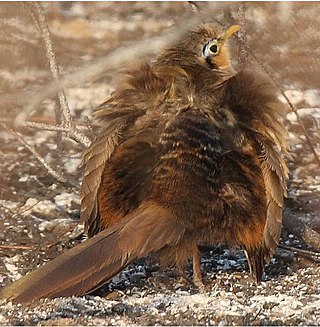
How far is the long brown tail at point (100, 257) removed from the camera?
356 cm

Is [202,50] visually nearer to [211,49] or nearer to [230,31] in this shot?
[211,49]

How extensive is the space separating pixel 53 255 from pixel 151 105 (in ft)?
2.86

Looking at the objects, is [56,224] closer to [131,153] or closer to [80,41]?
[131,153]

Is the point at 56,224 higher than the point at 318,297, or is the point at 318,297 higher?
the point at 56,224

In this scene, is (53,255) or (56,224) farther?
(56,224)

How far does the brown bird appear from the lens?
3.68 m

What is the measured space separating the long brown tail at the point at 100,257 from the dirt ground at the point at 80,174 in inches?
Result: 5.7

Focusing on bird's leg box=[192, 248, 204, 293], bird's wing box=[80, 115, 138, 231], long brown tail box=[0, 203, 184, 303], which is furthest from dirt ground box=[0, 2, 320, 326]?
bird's wing box=[80, 115, 138, 231]

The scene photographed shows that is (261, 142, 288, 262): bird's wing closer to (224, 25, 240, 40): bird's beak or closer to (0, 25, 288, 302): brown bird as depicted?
(0, 25, 288, 302): brown bird

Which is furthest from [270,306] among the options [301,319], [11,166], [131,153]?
[11,166]

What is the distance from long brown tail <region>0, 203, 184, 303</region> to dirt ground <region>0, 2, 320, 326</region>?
0.47 feet

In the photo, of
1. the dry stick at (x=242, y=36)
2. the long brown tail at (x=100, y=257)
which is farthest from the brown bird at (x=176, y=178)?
the dry stick at (x=242, y=36)

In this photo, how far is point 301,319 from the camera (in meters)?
3.69

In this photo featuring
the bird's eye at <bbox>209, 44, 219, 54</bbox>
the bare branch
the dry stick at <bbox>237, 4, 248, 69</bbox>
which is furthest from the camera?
the dry stick at <bbox>237, 4, 248, 69</bbox>
